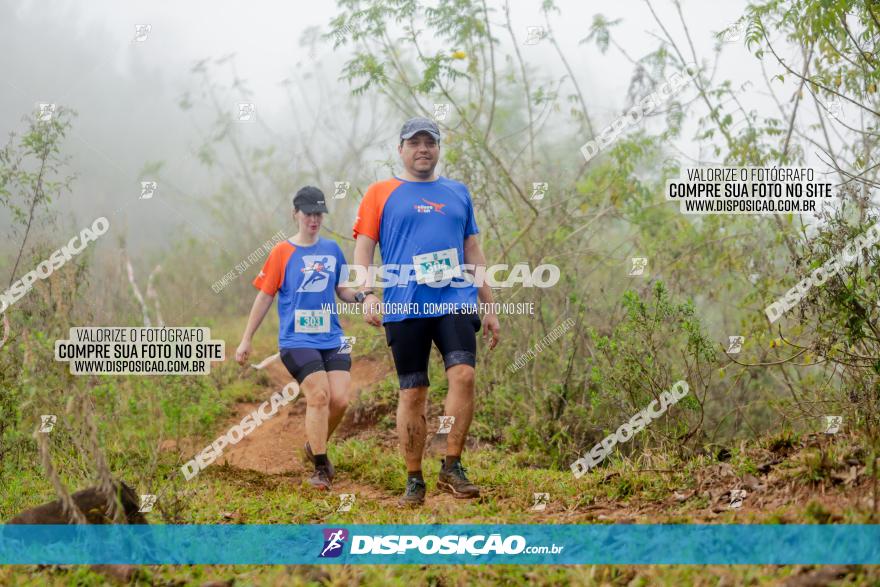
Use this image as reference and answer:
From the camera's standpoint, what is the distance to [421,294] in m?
4.87

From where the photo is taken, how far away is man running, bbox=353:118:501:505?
4844 mm

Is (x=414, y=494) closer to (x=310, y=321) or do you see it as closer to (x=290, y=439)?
(x=310, y=321)

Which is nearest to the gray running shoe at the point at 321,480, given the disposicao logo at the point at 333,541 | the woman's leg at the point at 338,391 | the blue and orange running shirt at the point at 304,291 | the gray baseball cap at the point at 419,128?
the woman's leg at the point at 338,391

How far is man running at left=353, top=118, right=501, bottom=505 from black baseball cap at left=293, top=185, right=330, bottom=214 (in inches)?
45.9

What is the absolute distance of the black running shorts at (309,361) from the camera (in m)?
5.93

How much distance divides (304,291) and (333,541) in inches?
95.3

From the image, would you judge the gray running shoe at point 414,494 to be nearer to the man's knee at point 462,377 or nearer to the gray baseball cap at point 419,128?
the man's knee at point 462,377

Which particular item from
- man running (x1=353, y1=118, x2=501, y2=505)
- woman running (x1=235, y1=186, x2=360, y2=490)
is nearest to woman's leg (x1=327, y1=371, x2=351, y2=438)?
woman running (x1=235, y1=186, x2=360, y2=490)

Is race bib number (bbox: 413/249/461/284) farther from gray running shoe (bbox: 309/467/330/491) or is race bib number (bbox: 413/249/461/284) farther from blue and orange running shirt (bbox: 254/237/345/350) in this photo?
gray running shoe (bbox: 309/467/330/491)

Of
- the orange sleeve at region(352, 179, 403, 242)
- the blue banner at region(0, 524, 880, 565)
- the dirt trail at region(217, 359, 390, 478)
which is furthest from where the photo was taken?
the dirt trail at region(217, 359, 390, 478)

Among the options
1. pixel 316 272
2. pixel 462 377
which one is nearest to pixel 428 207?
pixel 462 377

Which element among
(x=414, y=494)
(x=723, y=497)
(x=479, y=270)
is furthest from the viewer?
(x=479, y=270)

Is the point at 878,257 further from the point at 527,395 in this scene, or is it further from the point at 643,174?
the point at 643,174

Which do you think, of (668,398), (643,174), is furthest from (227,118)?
(668,398)
